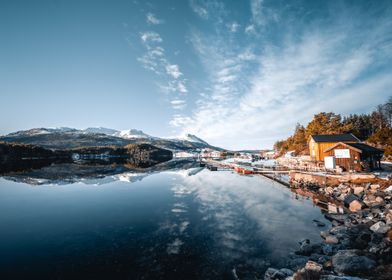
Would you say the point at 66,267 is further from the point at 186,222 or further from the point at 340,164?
the point at 340,164

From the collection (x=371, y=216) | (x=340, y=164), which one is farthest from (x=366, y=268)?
(x=340, y=164)

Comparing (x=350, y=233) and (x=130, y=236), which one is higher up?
(x=350, y=233)

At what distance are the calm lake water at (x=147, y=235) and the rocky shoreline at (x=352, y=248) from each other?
139 cm

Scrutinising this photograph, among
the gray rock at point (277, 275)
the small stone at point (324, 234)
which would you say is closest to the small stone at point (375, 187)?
the small stone at point (324, 234)

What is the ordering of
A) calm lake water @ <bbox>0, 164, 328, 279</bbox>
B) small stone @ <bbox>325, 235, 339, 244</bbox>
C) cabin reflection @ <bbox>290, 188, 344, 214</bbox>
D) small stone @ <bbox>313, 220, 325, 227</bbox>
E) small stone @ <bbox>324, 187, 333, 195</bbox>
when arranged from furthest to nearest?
1. small stone @ <bbox>324, 187, 333, 195</bbox>
2. cabin reflection @ <bbox>290, 188, 344, 214</bbox>
3. small stone @ <bbox>313, 220, 325, 227</bbox>
4. small stone @ <bbox>325, 235, 339, 244</bbox>
5. calm lake water @ <bbox>0, 164, 328, 279</bbox>

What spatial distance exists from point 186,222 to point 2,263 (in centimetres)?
1404

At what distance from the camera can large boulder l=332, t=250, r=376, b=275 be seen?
1099 centimetres

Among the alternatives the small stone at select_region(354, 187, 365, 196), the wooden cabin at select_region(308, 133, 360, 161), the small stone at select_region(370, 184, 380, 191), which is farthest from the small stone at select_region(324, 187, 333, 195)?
the wooden cabin at select_region(308, 133, 360, 161)

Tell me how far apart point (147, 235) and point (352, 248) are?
15.2 meters

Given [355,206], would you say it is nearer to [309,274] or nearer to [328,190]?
[328,190]

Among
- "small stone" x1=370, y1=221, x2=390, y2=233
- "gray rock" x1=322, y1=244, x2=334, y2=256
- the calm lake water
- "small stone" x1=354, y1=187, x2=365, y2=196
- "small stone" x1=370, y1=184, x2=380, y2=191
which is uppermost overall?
"small stone" x1=370, y1=184, x2=380, y2=191

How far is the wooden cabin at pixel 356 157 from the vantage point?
38.5m

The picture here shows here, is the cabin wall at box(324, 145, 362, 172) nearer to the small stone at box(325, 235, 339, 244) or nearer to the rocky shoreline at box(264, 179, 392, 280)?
the rocky shoreline at box(264, 179, 392, 280)

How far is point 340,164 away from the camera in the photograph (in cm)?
4059
